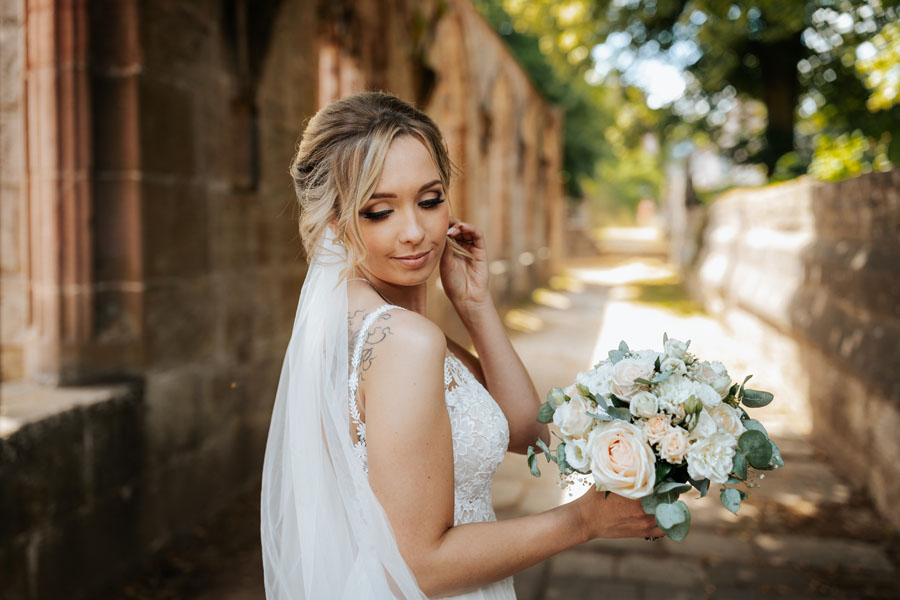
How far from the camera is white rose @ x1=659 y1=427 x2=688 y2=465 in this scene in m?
1.63

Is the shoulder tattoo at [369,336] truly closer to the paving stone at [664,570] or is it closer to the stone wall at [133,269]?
the stone wall at [133,269]

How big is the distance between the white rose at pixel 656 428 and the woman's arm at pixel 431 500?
0.55ft

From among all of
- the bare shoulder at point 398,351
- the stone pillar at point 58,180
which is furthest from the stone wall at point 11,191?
the bare shoulder at point 398,351

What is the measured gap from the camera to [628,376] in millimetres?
1728

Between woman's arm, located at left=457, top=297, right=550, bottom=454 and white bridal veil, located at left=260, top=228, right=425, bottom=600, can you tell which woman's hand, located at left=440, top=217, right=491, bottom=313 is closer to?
woman's arm, located at left=457, top=297, right=550, bottom=454

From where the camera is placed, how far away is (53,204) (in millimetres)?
3811

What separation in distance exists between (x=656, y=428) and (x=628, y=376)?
13 centimetres

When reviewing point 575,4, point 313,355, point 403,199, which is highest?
point 575,4

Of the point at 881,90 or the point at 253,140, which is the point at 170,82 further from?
the point at 881,90

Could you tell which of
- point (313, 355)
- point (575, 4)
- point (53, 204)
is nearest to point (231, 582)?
point (53, 204)

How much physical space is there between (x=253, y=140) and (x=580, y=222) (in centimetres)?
3184

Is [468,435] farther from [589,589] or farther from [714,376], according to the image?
[589,589]

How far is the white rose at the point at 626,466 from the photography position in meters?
1.59

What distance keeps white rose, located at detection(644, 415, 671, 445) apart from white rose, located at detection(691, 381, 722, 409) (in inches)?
3.4
